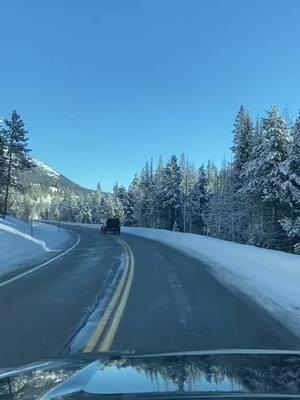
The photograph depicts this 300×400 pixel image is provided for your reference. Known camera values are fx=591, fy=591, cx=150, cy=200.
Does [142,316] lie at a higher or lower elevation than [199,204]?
lower

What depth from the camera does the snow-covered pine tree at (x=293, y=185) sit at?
41.7 meters

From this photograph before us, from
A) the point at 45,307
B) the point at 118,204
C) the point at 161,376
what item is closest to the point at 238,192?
the point at 45,307

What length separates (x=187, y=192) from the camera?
325 ft

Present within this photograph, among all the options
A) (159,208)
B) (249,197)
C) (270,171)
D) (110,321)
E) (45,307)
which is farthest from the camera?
(159,208)

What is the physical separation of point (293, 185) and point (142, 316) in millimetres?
34396

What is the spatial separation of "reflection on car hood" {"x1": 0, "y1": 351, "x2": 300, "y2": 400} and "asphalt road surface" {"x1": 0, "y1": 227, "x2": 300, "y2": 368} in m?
1.01

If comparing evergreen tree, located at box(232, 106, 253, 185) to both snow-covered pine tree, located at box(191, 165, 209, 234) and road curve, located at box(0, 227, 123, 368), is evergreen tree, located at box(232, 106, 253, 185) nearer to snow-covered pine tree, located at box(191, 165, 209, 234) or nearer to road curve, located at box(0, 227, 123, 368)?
snow-covered pine tree, located at box(191, 165, 209, 234)

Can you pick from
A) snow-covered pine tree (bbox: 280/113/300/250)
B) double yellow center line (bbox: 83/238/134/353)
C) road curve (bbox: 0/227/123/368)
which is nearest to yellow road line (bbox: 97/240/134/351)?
double yellow center line (bbox: 83/238/134/353)

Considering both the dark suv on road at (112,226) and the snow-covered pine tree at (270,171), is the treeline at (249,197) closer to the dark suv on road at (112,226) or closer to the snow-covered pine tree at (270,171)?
the snow-covered pine tree at (270,171)

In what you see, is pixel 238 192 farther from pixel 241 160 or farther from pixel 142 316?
pixel 142 316

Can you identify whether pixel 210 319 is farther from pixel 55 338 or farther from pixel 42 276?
pixel 42 276

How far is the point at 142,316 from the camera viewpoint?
10.6 metres

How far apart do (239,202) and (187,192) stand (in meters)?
37.7

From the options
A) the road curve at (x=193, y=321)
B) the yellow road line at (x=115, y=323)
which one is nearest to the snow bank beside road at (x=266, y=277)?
the road curve at (x=193, y=321)
